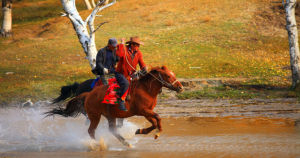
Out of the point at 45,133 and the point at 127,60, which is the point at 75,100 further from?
the point at 127,60

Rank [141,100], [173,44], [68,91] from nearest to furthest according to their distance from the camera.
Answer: [141,100]
[68,91]
[173,44]

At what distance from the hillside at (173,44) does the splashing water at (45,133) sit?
94.1 inches

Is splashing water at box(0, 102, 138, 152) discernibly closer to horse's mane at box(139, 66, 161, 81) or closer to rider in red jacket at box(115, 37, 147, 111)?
rider in red jacket at box(115, 37, 147, 111)

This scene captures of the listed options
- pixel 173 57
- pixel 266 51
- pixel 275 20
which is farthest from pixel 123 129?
pixel 275 20

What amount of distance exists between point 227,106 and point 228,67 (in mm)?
6315

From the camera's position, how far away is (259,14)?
27.9 metres

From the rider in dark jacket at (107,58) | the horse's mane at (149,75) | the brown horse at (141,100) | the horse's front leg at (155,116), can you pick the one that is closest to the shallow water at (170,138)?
the horse's front leg at (155,116)

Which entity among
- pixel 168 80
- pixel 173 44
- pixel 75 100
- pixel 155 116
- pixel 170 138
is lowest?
pixel 170 138

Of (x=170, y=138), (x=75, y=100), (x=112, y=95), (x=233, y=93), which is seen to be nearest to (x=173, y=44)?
(x=233, y=93)

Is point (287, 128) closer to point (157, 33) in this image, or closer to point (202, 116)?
point (202, 116)

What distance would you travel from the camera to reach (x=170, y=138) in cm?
997

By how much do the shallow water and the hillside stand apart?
4.50 metres

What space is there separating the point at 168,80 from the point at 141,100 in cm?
71

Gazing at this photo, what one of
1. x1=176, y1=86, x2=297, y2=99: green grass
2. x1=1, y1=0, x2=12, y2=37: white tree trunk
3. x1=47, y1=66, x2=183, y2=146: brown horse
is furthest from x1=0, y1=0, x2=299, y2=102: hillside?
x1=47, y1=66, x2=183, y2=146: brown horse
